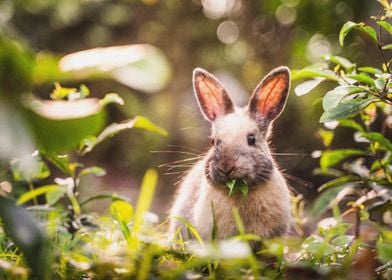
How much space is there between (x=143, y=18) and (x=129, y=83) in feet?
19.4

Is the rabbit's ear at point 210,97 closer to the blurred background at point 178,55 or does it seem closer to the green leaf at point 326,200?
the green leaf at point 326,200

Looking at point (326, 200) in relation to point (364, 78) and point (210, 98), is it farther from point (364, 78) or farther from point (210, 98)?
point (364, 78)

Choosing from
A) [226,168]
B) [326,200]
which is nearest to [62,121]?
[226,168]

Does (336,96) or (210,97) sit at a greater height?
(336,96)

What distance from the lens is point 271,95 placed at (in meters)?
2.88

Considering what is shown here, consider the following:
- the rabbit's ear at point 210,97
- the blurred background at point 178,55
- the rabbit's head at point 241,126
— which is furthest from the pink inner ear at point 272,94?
the blurred background at point 178,55

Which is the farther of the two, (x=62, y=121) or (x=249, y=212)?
(x=249, y=212)

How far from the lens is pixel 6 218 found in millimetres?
1396

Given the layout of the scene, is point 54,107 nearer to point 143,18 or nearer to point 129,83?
point 129,83

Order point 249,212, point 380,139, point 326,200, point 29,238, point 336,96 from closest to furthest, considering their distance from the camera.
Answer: point 29,238 → point 336,96 → point 380,139 → point 249,212 → point 326,200

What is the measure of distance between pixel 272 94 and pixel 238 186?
1.67ft

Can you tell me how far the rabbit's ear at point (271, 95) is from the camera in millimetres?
2805

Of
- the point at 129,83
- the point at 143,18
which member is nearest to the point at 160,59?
the point at 129,83

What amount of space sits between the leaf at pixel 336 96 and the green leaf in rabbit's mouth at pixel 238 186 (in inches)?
23.8
